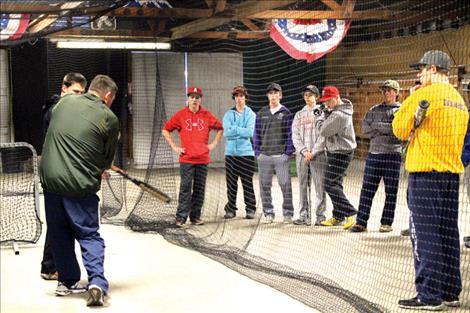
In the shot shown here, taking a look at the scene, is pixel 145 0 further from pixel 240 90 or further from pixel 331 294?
pixel 331 294

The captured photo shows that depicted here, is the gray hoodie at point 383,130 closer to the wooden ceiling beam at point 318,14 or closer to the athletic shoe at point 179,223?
the athletic shoe at point 179,223

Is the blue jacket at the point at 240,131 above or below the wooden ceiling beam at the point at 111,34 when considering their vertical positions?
below

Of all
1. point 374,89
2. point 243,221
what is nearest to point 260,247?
point 243,221

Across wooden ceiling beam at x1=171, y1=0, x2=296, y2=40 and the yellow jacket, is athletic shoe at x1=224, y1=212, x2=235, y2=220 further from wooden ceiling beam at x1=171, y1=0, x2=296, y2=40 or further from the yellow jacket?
the yellow jacket

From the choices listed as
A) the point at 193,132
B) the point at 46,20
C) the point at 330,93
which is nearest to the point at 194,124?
the point at 193,132

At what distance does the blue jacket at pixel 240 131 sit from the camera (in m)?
7.82

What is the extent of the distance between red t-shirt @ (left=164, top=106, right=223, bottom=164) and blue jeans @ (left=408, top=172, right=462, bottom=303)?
3428 millimetres

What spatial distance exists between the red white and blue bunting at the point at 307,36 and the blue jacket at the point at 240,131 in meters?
1.05

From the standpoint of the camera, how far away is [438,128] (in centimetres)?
407

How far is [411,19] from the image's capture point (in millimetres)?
10844

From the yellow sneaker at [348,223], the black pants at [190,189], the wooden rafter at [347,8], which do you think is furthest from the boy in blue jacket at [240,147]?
the wooden rafter at [347,8]

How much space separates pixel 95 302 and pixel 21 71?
11.1 metres

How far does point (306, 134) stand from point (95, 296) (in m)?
3.52

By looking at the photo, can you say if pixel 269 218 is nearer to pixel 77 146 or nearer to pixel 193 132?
pixel 193 132
